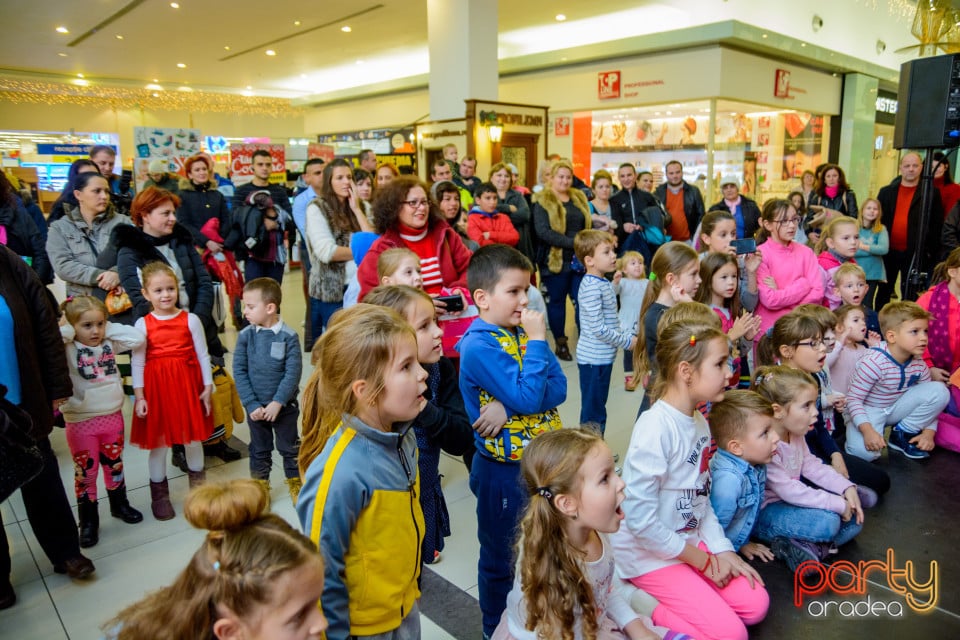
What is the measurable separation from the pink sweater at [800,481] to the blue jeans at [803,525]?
1.3 inches

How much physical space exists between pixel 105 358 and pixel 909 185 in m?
7.01

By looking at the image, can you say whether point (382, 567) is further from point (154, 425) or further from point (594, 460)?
point (154, 425)

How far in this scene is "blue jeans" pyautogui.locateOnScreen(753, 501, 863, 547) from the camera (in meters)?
2.51

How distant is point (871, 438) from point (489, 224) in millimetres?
3416

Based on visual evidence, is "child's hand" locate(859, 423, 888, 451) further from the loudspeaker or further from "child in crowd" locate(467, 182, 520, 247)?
"child in crowd" locate(467, 182, 520, 247)

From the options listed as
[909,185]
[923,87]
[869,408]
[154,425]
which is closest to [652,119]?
[909,185]

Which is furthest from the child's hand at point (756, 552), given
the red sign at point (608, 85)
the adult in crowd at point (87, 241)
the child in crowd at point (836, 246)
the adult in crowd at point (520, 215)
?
the red sign at point (608, 85)

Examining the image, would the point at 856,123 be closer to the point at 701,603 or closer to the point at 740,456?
the point at 740,456

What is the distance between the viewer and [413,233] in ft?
10.6

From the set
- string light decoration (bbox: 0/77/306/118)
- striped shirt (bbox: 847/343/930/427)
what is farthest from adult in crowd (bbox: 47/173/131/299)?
string light decoration (bbox: 0/77/306/118)

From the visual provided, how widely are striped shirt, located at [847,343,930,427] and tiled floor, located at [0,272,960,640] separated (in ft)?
1.08

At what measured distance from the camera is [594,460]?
161cm

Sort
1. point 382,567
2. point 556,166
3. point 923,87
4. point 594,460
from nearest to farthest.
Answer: point 382,567, point 594,460, point 923,87, point 556,166

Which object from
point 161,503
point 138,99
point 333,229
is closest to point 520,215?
point 333,229
